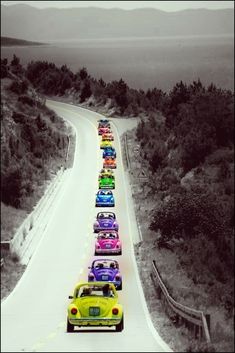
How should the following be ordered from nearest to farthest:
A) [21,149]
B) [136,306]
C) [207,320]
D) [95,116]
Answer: [207,320]
[136,306]
[21,149]
[95,116]

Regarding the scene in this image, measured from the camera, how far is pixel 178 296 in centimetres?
2894

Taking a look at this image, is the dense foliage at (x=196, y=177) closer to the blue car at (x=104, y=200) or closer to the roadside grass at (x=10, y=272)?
the blue car at (x=104, y=200)

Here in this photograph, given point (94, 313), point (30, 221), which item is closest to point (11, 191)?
point (30, 221)

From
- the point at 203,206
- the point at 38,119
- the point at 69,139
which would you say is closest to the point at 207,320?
the point at 203,206

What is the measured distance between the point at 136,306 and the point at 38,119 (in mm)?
48867

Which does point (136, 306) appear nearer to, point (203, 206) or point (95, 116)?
point (203, 206)

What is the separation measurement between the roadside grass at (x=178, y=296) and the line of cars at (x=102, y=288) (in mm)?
1497

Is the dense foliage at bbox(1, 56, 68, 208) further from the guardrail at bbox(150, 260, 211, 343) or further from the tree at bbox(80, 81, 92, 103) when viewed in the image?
the tree at bbox(80, 81, 92, 103)

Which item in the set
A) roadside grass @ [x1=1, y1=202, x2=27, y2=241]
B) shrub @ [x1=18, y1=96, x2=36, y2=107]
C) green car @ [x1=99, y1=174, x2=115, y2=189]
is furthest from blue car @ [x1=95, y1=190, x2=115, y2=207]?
shrub @ [x1=18, y1=96, x2=36, y2=107]

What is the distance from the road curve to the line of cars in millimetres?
454

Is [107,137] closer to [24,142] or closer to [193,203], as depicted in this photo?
[24,142]

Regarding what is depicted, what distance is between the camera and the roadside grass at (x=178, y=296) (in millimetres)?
21516

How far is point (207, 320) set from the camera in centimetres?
2080

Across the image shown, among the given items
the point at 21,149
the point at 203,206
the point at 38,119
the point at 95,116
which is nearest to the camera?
the point at 203,206
